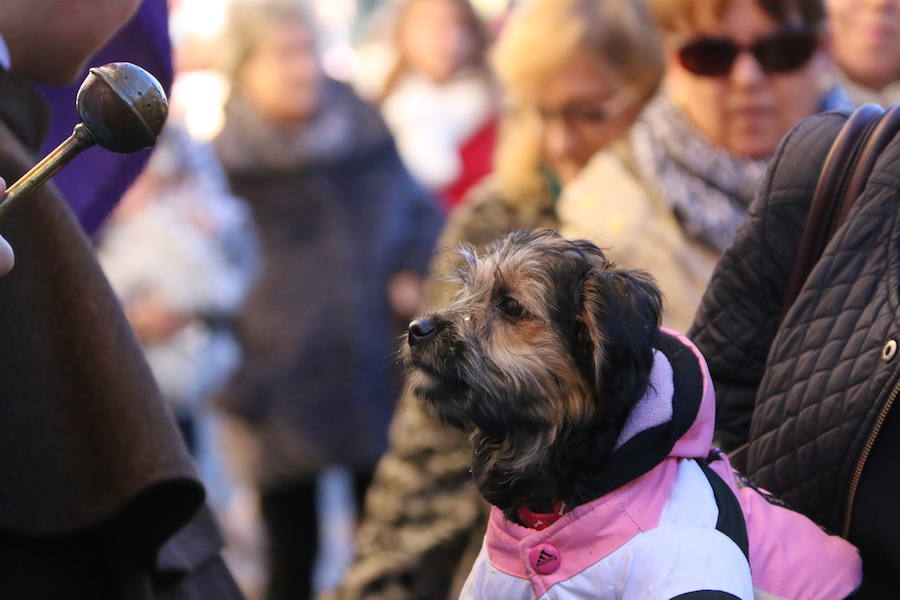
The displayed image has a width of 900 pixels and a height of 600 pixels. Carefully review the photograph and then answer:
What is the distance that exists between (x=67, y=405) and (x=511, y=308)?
2.52 feet

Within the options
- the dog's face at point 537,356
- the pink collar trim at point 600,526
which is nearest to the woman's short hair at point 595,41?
the dog's face at point 537,356

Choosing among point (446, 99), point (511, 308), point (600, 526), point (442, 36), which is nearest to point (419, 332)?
point (511, 308)

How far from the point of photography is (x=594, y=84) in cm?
450

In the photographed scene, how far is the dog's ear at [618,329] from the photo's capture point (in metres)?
2.17

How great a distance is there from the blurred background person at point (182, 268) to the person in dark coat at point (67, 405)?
332 cm

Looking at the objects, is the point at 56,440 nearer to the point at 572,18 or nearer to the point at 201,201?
the point at 572,18

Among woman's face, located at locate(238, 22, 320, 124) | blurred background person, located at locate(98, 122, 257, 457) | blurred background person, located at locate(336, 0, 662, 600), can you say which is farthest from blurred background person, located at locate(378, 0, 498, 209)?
blurred background person, located at locate(336, 0, 662, 600)

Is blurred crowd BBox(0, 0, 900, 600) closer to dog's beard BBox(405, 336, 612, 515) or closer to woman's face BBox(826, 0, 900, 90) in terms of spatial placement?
woman's face BBox(826, 0, 900, 90)

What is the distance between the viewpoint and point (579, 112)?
4.55m

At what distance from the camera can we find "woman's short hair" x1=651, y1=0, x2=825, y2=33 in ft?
12.7

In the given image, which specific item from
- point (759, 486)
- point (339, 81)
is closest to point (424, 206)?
point (339, 81)

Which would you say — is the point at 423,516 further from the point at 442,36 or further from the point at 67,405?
the point at 442,36

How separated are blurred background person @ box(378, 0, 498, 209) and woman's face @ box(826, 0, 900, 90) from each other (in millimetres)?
2508

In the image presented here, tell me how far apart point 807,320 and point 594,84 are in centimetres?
230
